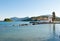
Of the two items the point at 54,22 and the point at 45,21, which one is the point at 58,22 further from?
the point at 45,21

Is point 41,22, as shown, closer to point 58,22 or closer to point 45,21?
point 45,21

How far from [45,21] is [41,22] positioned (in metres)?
1.14

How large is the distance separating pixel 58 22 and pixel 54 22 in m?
1.04

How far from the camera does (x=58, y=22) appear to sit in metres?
25.0

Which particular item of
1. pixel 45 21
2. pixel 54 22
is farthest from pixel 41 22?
pixel 54 22

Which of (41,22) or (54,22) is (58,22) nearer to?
(54,22)

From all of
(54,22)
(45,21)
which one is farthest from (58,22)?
(45,21)

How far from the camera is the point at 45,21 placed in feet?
88.9

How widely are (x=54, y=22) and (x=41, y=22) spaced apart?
3141mm

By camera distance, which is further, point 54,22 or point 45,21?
point 45,21

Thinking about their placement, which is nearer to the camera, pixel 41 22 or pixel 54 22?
pixel 54 22

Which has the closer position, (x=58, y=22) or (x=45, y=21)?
(x=58, y=22)

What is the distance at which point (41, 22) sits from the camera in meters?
26.5
